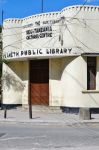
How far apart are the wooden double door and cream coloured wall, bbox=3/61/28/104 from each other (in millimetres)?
748

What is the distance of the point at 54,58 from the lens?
2764cm

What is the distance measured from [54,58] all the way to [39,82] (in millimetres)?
1901

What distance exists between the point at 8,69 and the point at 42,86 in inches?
113

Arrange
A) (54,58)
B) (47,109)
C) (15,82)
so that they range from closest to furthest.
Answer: (54,58) → (47,109) → (15,82)

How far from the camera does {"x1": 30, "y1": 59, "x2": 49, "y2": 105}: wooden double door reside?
2827cm

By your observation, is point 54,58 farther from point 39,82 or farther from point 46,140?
point 46,140

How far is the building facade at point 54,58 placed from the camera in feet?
85.0

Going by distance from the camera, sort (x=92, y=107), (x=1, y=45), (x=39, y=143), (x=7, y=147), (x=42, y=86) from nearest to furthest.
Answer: (x=7, y=147) < (x=39, y=143) < (x=92, y=107) < (x=42, y=86) < (x=1, y=45)

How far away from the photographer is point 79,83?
25938 millimetres

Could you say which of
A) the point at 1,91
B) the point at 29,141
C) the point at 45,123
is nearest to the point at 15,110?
the point at 1,91

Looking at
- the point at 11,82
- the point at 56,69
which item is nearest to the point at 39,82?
the point at 56,69

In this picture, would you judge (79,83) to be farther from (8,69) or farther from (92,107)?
(8,69)

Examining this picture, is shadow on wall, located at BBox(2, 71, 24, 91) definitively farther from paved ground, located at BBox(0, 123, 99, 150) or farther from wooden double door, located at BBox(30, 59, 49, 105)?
paved ground, located at BBox(0, 123, 99, 150)

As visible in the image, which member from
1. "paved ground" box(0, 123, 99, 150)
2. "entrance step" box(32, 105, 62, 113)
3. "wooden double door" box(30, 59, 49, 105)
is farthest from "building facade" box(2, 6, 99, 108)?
"paved ground" box(0, 123, 99, 150)
